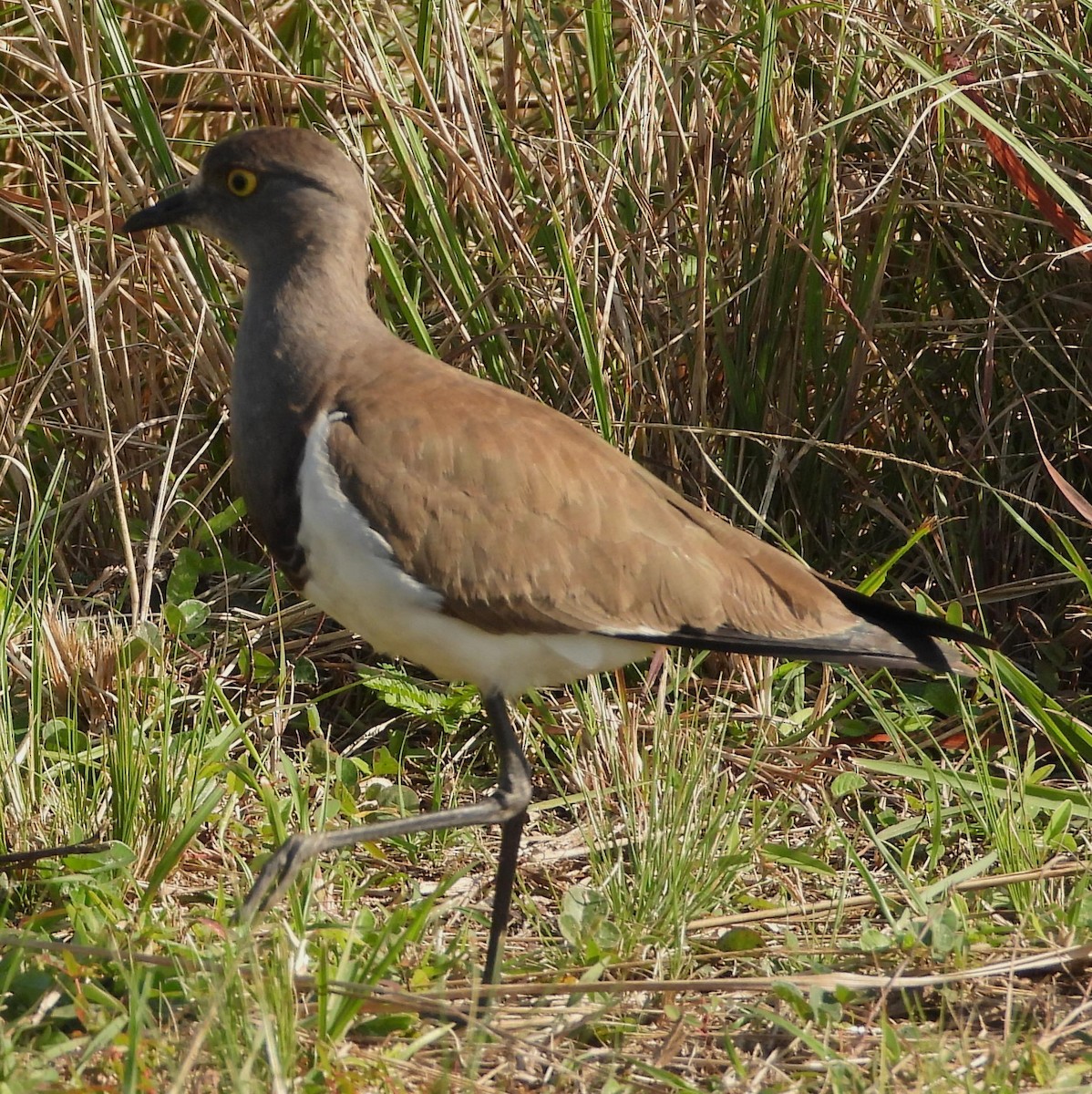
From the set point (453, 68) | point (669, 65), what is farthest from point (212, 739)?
point (669, 65)

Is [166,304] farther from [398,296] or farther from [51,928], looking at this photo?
[51,928]

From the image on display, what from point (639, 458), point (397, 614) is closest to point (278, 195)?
point (397, 614)

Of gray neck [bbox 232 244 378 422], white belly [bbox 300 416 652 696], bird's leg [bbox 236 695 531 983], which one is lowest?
bird's leg [bbox 236 695 531 983]

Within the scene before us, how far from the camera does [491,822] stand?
3.05m

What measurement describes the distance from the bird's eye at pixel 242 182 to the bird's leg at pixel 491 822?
118 centimetres

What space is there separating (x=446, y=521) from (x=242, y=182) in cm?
91

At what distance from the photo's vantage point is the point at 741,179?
4.03m

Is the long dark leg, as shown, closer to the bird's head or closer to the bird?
the bird

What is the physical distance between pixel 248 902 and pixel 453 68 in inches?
Result: 86.6

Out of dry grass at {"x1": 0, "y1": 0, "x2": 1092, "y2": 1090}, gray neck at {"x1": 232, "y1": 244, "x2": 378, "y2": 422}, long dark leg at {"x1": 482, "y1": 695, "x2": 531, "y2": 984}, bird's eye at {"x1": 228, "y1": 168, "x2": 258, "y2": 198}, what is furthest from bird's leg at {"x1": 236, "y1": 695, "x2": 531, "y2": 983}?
bird's eye at {"x1": 228, "y1": 168, "x2": 258, "y2": 198}

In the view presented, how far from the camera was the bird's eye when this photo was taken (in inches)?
129

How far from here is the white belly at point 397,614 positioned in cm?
289

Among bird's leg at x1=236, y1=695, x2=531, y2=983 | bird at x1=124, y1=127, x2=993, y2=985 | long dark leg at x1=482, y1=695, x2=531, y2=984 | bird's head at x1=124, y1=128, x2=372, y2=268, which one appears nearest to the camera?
bird's leg at x1=236, y1=695, x2=531, y2=983

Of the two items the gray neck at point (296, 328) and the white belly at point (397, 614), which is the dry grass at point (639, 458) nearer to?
the white belly at point (397, 614)
